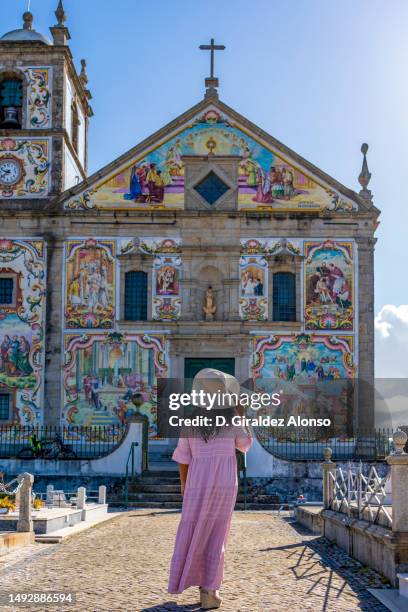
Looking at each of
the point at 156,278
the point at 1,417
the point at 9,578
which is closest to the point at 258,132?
the point at 156,278

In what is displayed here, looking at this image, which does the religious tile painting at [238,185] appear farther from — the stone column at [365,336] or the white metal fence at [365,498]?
the white metal fence at [365,498]

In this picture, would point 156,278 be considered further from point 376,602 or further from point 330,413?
point 376,602

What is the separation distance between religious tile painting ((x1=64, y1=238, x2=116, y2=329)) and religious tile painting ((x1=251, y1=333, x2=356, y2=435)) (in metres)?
4.38

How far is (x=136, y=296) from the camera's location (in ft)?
92.2

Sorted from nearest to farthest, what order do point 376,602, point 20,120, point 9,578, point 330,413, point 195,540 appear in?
1. point 195,540
2. point 376,602
3. point 9,578
4. point 330,413
5. point 20,120

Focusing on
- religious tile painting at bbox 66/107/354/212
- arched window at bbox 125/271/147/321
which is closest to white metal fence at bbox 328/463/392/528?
arched window at bbox 125/271/147/321

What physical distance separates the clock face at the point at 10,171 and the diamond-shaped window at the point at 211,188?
5.30 metres

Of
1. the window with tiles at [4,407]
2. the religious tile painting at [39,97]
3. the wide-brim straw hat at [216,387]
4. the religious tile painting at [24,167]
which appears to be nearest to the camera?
the wide-brim straw hat at [216,387]

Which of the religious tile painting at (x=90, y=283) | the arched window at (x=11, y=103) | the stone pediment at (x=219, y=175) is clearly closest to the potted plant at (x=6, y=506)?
the religious tile painting at (x=90, y=283)

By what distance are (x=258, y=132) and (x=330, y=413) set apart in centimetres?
849

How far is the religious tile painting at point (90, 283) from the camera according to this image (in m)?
27.8

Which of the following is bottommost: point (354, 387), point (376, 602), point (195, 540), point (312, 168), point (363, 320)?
point (376, 602)

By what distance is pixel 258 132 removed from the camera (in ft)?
94.2

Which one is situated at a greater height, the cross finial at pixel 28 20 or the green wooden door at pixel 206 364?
the cross finial at pixel 28 20
